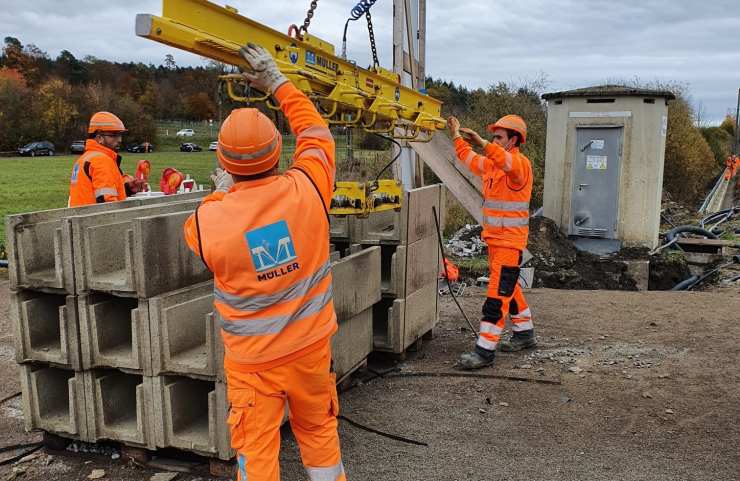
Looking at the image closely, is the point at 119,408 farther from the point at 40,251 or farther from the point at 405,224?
the point at 405,224

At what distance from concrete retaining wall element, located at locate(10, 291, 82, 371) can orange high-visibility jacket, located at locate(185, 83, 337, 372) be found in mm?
1480

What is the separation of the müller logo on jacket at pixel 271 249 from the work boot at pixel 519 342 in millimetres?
4081

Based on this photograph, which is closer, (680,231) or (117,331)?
(117,331)

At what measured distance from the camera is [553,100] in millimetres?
11078

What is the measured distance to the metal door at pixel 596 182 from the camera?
10703 millimetres

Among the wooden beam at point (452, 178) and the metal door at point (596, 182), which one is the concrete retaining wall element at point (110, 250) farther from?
the metal door at point (596, 182)

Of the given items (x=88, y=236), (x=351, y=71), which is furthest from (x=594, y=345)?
(x=88, y=236)

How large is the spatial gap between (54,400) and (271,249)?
2.43 metres

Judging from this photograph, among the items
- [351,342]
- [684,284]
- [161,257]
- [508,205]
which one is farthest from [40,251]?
[684,284]

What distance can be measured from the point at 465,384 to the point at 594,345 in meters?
1.83

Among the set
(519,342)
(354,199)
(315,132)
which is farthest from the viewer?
(519,342)

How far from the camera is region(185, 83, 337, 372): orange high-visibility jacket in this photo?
2777 mm

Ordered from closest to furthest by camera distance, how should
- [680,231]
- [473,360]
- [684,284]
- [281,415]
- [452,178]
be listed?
[281,415] → [473,360] → [684,284] → [452,178] → [680,231]

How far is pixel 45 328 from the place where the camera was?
166 inches
